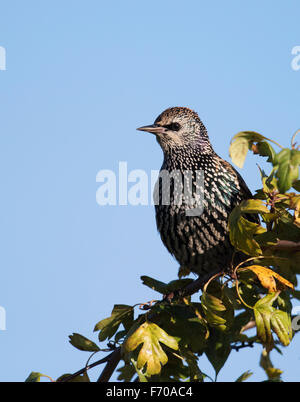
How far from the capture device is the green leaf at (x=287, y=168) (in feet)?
9.76

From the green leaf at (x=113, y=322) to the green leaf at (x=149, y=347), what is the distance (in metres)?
0.43

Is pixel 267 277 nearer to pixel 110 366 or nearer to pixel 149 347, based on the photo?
pixel 149 347

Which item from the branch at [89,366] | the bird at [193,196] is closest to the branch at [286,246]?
the branch at [89,366]

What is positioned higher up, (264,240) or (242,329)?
(264,240)

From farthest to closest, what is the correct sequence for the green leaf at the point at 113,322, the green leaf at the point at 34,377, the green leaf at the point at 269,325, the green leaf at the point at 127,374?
the green leaf at the point at 127,374 < the green leaf at the point at 113,322 < the green leaf at the point at 34,377 < the green leaf at the point at 269,325

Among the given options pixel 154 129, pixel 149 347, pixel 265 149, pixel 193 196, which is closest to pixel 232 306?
pixel 149 347

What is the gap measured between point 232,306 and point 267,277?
34cm

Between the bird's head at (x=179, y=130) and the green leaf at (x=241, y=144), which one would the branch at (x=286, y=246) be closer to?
the green leaf at (x=241, y=144)
